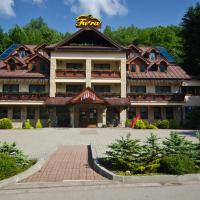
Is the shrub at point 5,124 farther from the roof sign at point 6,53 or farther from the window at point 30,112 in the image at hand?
the roof sign at point 6,53

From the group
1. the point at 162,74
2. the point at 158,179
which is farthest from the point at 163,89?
the point at 158,179

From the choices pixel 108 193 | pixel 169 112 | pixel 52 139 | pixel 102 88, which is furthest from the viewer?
pixel 169 112

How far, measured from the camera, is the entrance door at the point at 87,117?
118 feet

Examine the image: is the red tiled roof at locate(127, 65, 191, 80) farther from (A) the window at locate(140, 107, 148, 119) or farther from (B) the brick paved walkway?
(B) the brick paved walkway

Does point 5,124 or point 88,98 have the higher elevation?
point 88,98

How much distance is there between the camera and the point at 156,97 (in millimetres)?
36875

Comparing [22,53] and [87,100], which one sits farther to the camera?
[22,53]

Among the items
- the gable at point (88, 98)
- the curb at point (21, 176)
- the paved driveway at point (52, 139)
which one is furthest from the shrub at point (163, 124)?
the curb at point (21, 176)

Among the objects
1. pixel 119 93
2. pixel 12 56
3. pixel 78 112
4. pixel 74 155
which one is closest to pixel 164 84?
pixel 119 93

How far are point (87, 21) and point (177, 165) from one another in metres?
32.9

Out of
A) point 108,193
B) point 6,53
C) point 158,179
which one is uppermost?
point 6,53

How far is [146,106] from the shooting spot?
38188 mm

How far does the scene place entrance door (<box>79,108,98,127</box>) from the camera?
3603 centimetres

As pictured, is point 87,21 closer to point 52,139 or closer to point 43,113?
point 43,113
